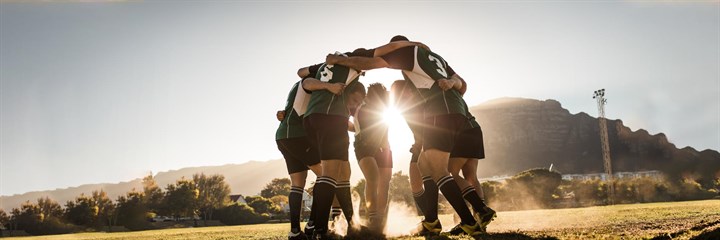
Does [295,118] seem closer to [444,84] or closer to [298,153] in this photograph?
[298,153]

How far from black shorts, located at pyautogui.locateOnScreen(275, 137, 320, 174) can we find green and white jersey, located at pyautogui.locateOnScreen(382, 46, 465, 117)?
1.51m

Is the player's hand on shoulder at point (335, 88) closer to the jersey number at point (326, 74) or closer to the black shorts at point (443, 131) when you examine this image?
the jersey number at point (326, 74)

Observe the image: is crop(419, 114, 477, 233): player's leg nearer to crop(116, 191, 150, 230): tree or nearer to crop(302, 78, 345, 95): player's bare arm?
crop(302, 78, 345, 95): player's bare arm

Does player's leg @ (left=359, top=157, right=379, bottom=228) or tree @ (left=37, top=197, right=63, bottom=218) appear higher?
player's leg @ (left=359, top=157, right=379, bottom=228)

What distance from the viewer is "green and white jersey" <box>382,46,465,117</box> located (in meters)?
6.13

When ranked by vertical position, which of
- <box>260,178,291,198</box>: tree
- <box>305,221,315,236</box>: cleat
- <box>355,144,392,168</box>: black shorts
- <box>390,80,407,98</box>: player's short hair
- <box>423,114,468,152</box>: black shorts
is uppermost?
<box>390,80,407,98</box>: player's short hair

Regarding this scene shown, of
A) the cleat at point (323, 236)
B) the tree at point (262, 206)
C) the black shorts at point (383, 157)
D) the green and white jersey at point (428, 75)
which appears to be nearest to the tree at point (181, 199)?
the tree at point (262, 206)

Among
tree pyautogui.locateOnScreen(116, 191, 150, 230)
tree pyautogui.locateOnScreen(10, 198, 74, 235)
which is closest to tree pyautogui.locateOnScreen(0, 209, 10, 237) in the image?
tree pyautogui.locateOnScreen(10, 198, 74, 235)

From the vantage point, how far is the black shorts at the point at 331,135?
5.81 metres

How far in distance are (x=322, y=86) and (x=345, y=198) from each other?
1.45 m

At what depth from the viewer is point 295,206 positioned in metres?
6.46

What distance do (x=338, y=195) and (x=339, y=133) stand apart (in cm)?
101

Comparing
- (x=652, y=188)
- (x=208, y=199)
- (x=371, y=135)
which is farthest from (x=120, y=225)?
(x=371, y=135)

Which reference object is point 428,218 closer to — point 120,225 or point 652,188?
point 652,188
